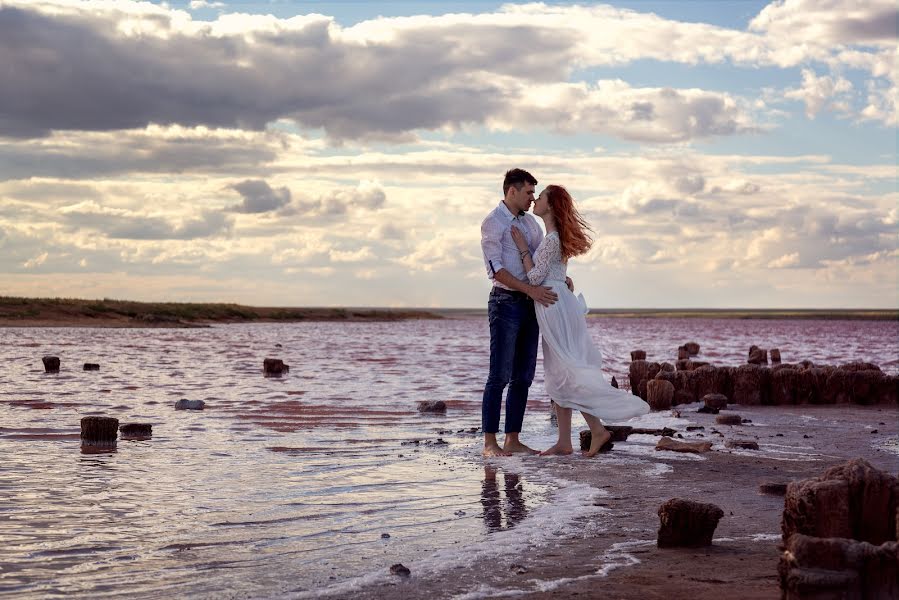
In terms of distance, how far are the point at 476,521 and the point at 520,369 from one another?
3.53 m

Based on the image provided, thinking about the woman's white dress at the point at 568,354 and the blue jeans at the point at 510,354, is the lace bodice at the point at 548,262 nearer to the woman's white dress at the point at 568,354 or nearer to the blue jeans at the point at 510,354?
the woman's white dress at the point at 568,354

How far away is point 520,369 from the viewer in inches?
378

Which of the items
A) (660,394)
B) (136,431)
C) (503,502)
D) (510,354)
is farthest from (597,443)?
(660,394)

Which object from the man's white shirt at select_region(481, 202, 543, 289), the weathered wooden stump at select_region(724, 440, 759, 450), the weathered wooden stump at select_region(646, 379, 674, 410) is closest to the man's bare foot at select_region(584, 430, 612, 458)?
the weathered wooden stump at select_region(724, 440, 759, 450)

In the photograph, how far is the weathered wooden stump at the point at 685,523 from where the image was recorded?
213 inches

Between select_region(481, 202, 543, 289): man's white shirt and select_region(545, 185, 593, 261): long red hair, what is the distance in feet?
1.31

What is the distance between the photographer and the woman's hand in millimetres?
9305

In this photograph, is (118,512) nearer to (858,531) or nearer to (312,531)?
(312,531)

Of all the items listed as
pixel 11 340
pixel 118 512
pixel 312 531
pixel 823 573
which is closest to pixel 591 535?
pixel 312 531

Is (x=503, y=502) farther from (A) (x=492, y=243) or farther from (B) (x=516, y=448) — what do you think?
(A) (x=492, y=243)

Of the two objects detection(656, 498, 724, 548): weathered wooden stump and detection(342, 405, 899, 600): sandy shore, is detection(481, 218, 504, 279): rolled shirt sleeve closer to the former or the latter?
detection(342, 405, 899, 600): sandy shore

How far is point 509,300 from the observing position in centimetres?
938

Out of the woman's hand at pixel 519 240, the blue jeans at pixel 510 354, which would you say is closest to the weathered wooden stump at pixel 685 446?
the blue jeans at pixel 510 354

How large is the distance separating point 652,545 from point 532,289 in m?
3.97
